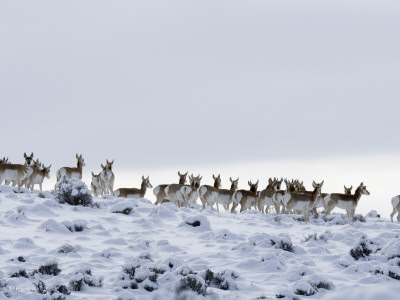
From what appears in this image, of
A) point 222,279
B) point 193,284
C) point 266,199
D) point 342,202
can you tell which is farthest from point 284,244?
point 266,199

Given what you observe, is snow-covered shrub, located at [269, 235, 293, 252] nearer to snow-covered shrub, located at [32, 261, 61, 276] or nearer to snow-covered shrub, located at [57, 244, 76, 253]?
snow-covered shrub, located at [57, 244, 76, 253]

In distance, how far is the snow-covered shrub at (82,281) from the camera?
33.2ft

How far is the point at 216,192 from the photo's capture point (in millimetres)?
27969

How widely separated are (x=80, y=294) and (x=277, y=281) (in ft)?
11.9

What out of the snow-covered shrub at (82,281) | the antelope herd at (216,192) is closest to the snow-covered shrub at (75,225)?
the snow-covered shrub at (82,281)

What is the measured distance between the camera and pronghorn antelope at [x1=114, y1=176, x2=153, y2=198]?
2984 cm

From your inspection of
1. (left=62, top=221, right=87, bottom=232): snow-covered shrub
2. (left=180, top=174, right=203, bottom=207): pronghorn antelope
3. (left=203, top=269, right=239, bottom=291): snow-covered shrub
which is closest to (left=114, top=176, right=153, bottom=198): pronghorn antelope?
(left=180, top=174, right=203, bottom=207): pronghorn antelope

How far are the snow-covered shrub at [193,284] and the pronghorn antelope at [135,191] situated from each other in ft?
63.9

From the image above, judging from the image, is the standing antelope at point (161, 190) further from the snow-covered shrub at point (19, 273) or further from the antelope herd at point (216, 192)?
the snow-covered shrub at point (19, 273)

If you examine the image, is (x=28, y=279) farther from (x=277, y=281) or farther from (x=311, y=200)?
(x=311, y=200)

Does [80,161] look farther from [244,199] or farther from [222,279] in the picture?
[222,279]

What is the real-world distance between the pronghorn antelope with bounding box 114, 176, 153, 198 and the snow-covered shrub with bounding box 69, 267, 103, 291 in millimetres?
19087

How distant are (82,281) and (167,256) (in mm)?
2649

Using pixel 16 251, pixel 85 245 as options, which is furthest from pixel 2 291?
pixel 85 245
